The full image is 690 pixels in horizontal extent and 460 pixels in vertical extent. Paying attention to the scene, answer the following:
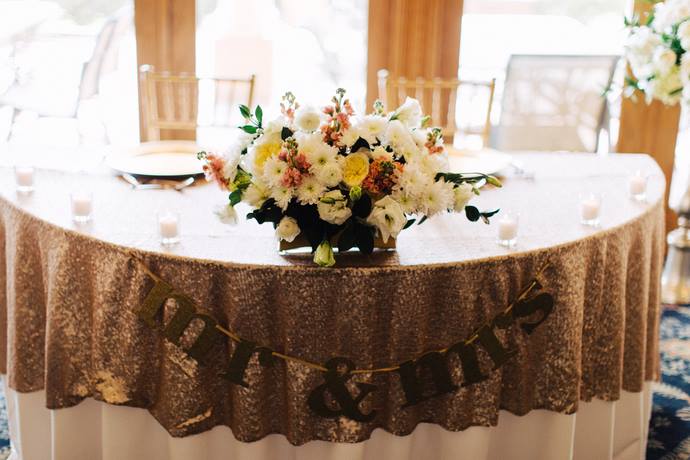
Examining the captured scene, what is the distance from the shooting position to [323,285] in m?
1.78

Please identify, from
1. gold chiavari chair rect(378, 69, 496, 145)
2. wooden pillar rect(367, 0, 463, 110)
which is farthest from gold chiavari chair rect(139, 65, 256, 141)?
wooden pillar rect(367, 0, 463, 110)

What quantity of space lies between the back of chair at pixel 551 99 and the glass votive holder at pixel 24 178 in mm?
1900

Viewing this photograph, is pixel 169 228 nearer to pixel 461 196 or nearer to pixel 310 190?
pixel 310 190

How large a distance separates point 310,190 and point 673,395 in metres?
1.81

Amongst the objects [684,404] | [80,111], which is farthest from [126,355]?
A: [80,111]

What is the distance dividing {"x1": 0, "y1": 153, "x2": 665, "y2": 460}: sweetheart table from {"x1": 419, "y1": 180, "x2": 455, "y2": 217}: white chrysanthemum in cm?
13

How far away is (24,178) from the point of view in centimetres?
228

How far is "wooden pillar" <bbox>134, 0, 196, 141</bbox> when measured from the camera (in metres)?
3.58

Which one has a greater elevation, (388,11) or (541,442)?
(388,11)

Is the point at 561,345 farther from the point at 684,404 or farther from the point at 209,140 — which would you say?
the point at 209,140

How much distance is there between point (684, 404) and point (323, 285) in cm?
164

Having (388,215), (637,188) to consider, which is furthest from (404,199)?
(637,188)

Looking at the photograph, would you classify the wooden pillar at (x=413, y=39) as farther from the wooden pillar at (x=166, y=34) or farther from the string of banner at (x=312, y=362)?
the string of banner at (x=312, y=362)

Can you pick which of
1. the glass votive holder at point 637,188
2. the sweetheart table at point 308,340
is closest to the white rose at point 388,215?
the sweetheart table at point 308,340
